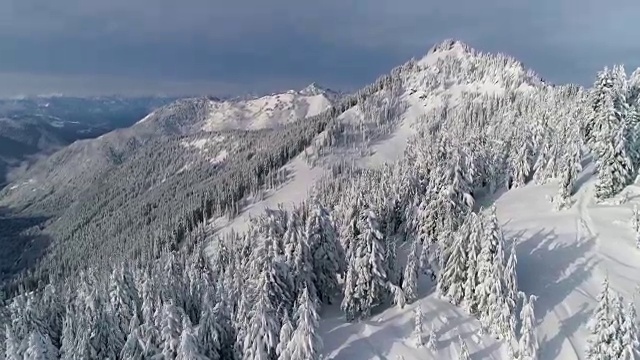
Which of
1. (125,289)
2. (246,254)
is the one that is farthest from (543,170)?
(125,289)

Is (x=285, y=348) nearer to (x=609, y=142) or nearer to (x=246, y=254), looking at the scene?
(x=246, y=254)

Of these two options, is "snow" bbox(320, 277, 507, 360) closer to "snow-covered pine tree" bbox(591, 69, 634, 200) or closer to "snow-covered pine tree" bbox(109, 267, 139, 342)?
"snow-covered pine tree" bbox(109, 267, 139, 342)

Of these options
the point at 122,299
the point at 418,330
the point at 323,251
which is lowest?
the point at 122,299

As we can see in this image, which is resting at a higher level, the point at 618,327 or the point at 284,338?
the point at 618,327

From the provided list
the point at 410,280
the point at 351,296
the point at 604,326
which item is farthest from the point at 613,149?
the point at 351,296

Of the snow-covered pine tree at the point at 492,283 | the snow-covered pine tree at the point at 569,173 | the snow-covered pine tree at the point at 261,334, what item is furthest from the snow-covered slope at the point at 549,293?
the snow-covered pine tree at the point at 261,334

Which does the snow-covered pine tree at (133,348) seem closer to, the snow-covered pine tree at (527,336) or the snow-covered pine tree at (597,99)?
the snow-covered pine tree at (527,336)

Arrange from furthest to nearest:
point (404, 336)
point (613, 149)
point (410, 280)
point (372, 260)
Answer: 1. point (613, 149)
2. point (410, 280)
3. point (372, 260)
4. point (404, 336)

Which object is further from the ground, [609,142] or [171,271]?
[609,142]

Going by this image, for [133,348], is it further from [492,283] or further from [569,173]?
[569,173]

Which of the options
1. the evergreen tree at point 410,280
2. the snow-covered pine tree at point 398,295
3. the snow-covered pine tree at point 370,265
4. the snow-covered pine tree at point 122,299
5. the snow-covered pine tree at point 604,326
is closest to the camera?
the snow-covered pine tree at point 604,326

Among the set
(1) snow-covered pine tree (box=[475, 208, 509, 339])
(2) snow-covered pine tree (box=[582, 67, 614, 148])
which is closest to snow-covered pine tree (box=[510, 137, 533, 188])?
(2) snow-covered pine tree (box=[582, 67, 614, 148])
